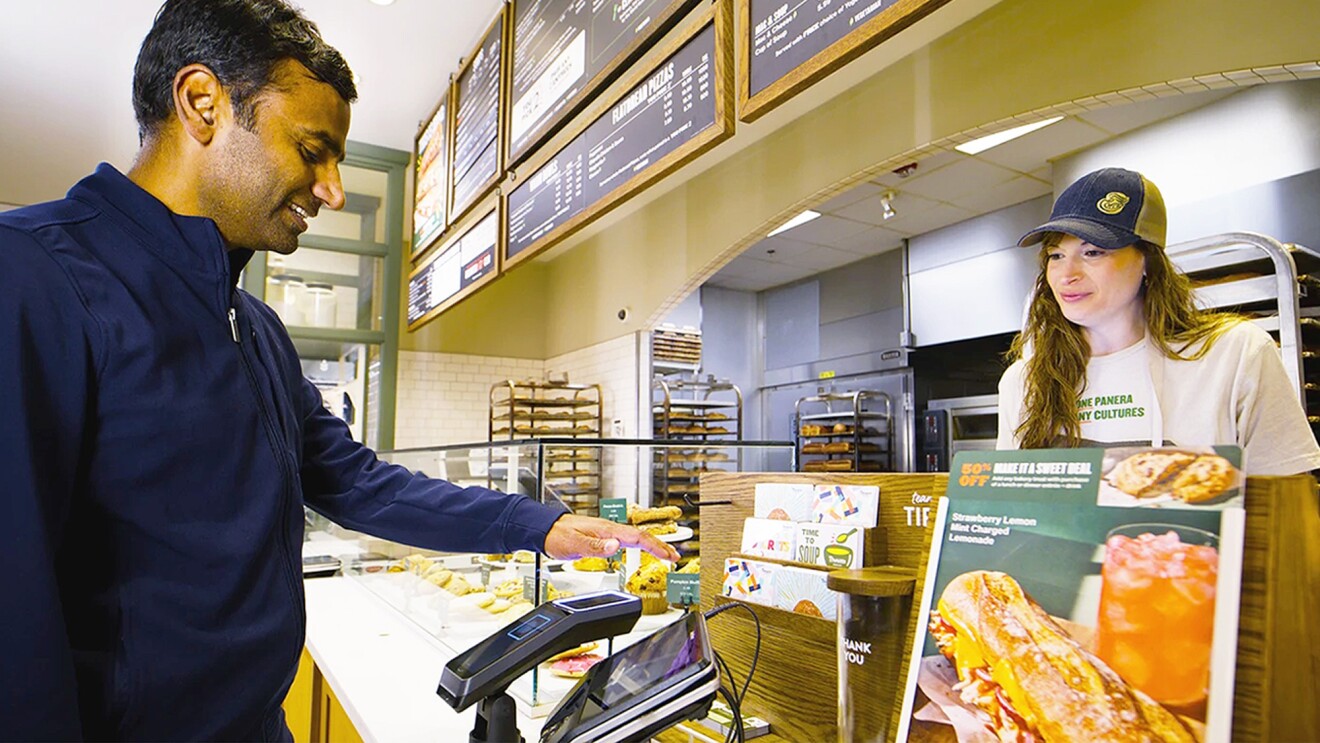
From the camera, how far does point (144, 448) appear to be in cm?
82

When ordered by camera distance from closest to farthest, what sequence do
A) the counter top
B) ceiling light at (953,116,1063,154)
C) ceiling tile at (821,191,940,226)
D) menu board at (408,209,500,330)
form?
1. the counter top
2. menu board at (408,209,500,330)
3. ceiling light at (953,116,1063,154)
4. ceiling tile at (821,191,940,226)

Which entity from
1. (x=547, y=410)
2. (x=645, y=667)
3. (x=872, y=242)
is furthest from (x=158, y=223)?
(x=547, y=410)

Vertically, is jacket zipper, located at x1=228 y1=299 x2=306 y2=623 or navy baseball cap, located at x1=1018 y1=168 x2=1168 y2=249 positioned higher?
navy baseball cap, located at x1=1018 y1=168 x2=1168 y2=249

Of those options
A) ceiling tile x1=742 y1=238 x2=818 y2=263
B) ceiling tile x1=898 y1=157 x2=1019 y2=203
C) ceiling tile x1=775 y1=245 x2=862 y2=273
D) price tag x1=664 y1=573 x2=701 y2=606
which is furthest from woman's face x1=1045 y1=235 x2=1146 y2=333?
ceiling tile x1=775 y1=245 x2=862 y2=273

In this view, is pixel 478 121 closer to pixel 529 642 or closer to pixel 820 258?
pixel 529 642

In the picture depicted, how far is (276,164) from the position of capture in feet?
3.23

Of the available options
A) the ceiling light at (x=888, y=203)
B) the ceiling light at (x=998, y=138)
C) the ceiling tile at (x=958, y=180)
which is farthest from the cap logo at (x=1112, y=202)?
the ceiling light at (x=888, y=203)

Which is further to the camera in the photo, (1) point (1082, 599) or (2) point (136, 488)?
(2) point (136, 488)

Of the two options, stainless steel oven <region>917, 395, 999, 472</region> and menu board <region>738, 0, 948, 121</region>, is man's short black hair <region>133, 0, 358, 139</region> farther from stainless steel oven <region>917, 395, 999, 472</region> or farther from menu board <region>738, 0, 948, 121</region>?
stainless steel oven <region>917, 395, 999, 472</region>

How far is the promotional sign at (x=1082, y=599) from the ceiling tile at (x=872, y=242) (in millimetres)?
5544

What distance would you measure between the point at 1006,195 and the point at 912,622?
16.8ft

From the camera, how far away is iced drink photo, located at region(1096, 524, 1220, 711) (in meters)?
0.59

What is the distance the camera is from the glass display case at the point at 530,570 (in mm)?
1539

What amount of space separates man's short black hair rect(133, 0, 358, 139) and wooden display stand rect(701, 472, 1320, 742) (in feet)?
3.02
